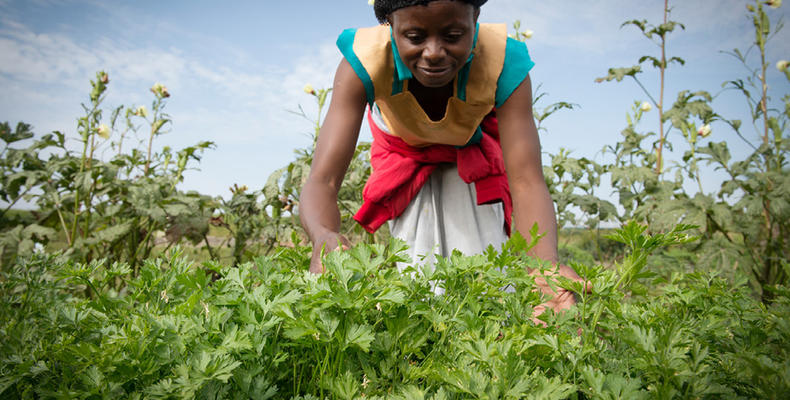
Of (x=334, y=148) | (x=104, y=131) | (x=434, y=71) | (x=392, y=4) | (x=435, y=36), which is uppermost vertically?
(x=104, y=131)

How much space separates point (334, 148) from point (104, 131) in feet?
9.05

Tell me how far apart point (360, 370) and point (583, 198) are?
3.26 m

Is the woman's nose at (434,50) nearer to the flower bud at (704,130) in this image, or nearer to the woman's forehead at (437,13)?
the woman's forehead at (437,13)

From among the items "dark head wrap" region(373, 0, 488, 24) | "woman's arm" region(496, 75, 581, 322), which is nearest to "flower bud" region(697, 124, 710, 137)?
"woman's arm" region(496, 75, 581, 322)

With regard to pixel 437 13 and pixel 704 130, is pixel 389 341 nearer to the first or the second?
pixel 437 13

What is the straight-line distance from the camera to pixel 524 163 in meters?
1.93

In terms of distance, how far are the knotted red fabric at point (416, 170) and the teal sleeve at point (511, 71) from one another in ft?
1.19

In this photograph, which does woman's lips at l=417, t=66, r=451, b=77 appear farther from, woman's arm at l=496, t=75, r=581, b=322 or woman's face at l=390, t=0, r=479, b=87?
woman's arm at l=496, t=75, r=581, b=322

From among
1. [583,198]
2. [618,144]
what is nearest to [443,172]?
[583,198]

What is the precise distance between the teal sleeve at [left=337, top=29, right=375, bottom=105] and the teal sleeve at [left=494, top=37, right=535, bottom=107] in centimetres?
55

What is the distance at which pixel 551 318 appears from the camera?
908mm

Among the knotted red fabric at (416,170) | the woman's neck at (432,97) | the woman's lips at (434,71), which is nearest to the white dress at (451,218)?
the knotted red fabric at (416,170)

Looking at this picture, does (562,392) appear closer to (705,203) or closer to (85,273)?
(85,273)

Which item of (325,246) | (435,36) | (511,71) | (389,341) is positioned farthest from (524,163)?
(389,341)
